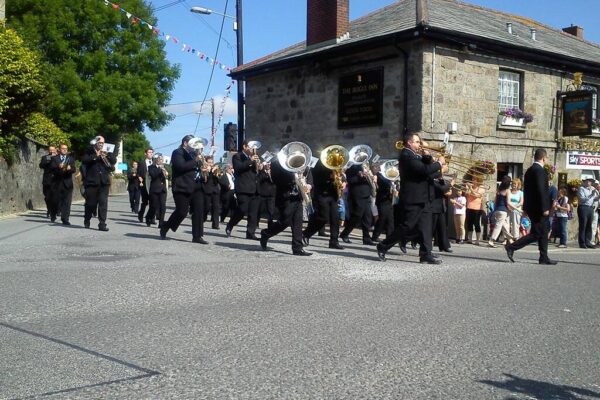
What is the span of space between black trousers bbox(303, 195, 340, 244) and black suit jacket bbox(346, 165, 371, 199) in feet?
2.59

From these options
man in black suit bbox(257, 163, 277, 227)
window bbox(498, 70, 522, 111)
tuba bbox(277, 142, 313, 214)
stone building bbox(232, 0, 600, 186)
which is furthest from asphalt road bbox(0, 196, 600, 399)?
window bbox(498, 70, 522, 111)

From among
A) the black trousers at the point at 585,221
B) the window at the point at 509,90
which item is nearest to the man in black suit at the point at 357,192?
the black trousers at the point at 585,221

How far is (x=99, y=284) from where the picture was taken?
24.0 feet

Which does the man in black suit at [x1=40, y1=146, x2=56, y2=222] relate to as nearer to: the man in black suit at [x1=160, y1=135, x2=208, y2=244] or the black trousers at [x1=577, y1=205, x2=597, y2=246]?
the man in black suit at [x1=160, y1=135, x2=208, y2=244]

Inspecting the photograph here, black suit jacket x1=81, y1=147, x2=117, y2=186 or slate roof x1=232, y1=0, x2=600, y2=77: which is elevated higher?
slate roof x1=232, y1=0, x2=600, y2=77

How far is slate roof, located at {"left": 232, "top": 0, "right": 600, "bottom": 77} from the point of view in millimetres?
18625

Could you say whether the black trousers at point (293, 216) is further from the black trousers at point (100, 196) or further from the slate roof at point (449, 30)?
the slate roof at point (449, 30)

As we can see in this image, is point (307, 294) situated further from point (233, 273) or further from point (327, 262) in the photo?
point (327, 262)

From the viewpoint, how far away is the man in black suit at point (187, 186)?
11.8 metres

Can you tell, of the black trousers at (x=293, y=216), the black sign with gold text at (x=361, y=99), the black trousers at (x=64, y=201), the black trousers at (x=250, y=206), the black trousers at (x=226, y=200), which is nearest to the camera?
the black trousers at (x=293, y=216)

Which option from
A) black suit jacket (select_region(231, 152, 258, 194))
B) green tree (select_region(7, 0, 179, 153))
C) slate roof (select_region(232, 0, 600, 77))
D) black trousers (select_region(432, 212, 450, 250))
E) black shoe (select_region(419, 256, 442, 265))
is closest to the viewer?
black shoe (select_region(419, 256, 442, 265))

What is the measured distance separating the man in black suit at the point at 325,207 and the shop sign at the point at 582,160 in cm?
1272

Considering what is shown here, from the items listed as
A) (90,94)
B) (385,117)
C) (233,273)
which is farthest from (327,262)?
(90,94)

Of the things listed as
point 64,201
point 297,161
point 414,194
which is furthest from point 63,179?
point 414,194
